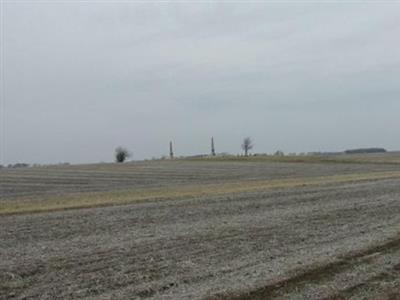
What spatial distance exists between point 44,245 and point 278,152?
111 m

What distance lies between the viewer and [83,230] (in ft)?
50.8

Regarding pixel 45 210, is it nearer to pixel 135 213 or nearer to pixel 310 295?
pixel 135 213

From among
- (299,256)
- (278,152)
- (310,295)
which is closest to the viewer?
(310,295)

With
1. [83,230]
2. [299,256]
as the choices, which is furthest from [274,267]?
[83,230]

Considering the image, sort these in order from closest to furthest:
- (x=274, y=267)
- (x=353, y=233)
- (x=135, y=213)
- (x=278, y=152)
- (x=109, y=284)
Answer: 1. (x=109, y=284)
2. (x=274, y=267)
3. (x=353, y=233)
4. (x=135, y=213)
5. (x=278, y=152)

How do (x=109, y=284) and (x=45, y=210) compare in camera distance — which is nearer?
(x=109, y=284)

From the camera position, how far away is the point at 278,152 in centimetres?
12269

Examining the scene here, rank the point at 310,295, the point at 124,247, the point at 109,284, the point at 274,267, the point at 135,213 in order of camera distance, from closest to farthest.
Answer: the point at 310,295
the point at 109,284
the point at 274,267
the point at 124,247
the point at 135,213

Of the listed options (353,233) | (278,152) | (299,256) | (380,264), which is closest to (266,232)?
(353,233)

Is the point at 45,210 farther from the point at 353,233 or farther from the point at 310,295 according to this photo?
the point at 310,295

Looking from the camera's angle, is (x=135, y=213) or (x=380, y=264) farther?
(x=135, y=213)

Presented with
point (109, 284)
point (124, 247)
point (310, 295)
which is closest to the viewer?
point (310, 295)

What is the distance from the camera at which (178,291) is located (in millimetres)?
8766

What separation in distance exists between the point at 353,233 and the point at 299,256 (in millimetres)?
3523
